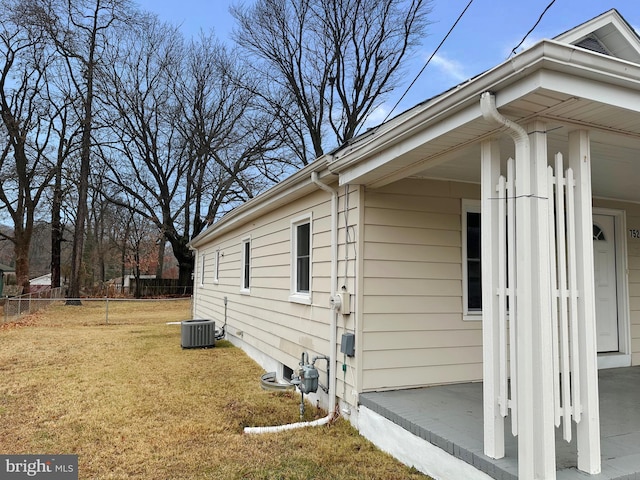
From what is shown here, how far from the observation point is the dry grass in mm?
3188

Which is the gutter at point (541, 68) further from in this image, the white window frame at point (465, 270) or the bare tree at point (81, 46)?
the bare tree at point (81, 46)

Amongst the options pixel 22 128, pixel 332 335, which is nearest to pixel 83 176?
pixel 22 128

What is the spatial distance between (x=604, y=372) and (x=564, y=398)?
333 cm

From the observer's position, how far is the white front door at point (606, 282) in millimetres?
5242

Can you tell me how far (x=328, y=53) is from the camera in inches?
827

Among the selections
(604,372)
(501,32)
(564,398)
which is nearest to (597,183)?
(604,372)

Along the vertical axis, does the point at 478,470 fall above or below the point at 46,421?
above

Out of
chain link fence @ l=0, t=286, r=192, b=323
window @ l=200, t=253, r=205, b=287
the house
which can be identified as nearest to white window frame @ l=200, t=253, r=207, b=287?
window @ l=200, t=253, r=205, b=287

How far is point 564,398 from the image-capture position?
229 centimetres

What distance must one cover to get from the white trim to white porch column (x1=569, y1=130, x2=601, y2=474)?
3337 millimetres

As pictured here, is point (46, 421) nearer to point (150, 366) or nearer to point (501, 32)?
point (150, 366)

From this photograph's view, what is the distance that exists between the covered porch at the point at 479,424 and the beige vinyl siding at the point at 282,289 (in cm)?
58

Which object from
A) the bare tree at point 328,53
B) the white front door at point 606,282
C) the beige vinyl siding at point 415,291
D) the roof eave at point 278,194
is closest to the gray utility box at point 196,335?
the roof eave at point 278,194

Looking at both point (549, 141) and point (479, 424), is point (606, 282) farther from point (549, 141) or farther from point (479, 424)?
point (479, 424)
